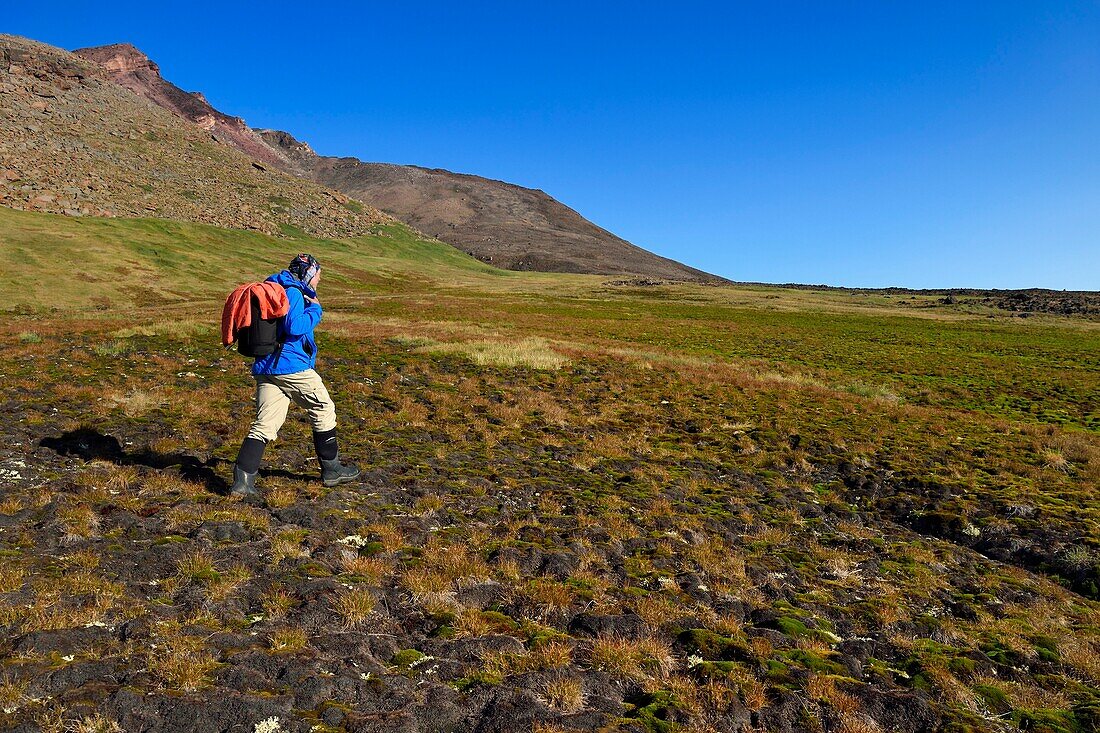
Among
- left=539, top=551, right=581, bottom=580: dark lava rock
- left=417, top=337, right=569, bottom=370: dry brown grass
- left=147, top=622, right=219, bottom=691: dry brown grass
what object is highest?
left=417, top=337, right=569, bottom=370: dry brown grass

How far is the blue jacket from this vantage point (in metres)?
8.90

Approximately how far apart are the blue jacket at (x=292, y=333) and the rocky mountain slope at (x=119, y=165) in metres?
123

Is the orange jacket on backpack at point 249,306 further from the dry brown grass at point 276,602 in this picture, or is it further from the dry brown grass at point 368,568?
the dry brown grass at point 276,602

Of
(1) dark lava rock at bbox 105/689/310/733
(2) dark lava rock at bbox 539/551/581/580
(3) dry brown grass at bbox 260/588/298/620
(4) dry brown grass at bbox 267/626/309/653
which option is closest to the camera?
(1) dark lava rock at bbox 105/689/310/733

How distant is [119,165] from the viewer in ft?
425

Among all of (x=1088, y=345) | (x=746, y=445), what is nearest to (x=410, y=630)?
(x=746, y=445)

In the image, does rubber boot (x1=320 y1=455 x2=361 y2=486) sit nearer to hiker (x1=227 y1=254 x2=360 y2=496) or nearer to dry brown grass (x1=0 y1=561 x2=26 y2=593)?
hiker (x1=227 y1=254 x2=360 y2=496)

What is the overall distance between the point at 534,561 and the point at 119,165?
551 feet

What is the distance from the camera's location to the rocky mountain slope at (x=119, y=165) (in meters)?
108

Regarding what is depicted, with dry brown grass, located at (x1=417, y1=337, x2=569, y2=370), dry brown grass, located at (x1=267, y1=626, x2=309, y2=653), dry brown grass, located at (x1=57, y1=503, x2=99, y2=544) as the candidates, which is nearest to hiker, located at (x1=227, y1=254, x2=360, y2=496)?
dry brown grass, located at (x1=57, y1=503, x2=99, y2=544)

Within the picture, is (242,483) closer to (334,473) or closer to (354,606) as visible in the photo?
(334,473)

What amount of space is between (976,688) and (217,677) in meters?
7.23

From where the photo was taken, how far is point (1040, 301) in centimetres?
11300

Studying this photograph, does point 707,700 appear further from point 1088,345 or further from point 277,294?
point 1088,345
